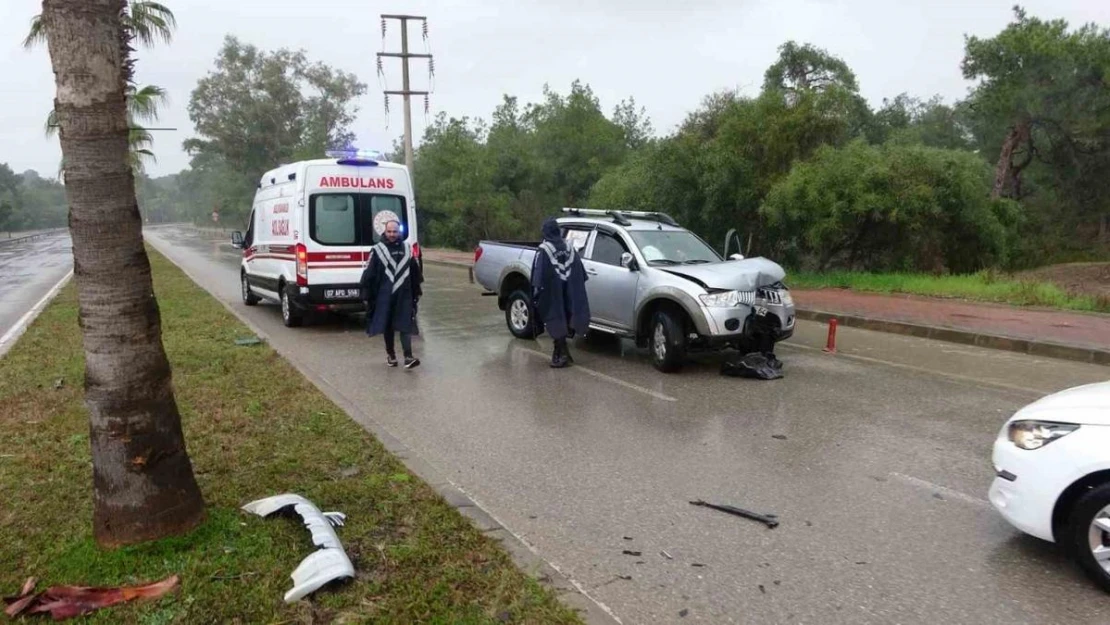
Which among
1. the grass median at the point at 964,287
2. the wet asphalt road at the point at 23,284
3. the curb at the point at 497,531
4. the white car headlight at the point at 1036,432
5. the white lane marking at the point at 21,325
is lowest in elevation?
the wet asphalt road at the point at 23,284

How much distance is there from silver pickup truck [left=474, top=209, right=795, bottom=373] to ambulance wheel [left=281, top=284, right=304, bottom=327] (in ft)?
12.4

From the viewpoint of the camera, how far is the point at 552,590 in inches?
141

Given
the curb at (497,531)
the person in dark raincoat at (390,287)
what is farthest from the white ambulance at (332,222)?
the curb at (497,531)

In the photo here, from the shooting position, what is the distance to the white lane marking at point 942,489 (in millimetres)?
4902

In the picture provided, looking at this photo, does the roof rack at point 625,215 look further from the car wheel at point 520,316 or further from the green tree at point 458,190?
the green tree at point 458,190

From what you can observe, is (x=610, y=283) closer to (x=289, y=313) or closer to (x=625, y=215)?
(x=625, y=215)

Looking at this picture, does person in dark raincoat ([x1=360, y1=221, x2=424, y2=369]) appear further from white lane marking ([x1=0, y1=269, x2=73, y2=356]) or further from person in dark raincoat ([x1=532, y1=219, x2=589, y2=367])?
white lane marking ([x1=0, y1=269, x2=73, y2=356])

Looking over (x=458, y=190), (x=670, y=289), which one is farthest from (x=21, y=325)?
(x=458, y=190)

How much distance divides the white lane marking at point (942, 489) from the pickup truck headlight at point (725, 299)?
130 inches

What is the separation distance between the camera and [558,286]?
29.6 feet

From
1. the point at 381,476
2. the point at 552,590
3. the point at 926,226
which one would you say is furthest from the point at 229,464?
the point at 926,226

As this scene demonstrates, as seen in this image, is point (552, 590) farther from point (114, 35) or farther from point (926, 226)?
point (926, 226)

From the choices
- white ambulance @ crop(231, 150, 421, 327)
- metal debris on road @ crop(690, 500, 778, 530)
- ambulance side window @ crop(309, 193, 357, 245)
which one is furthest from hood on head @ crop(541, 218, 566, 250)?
metal debris on road @ crop(690, 500, 778, 530)

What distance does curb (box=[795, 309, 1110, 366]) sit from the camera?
9.80 m
